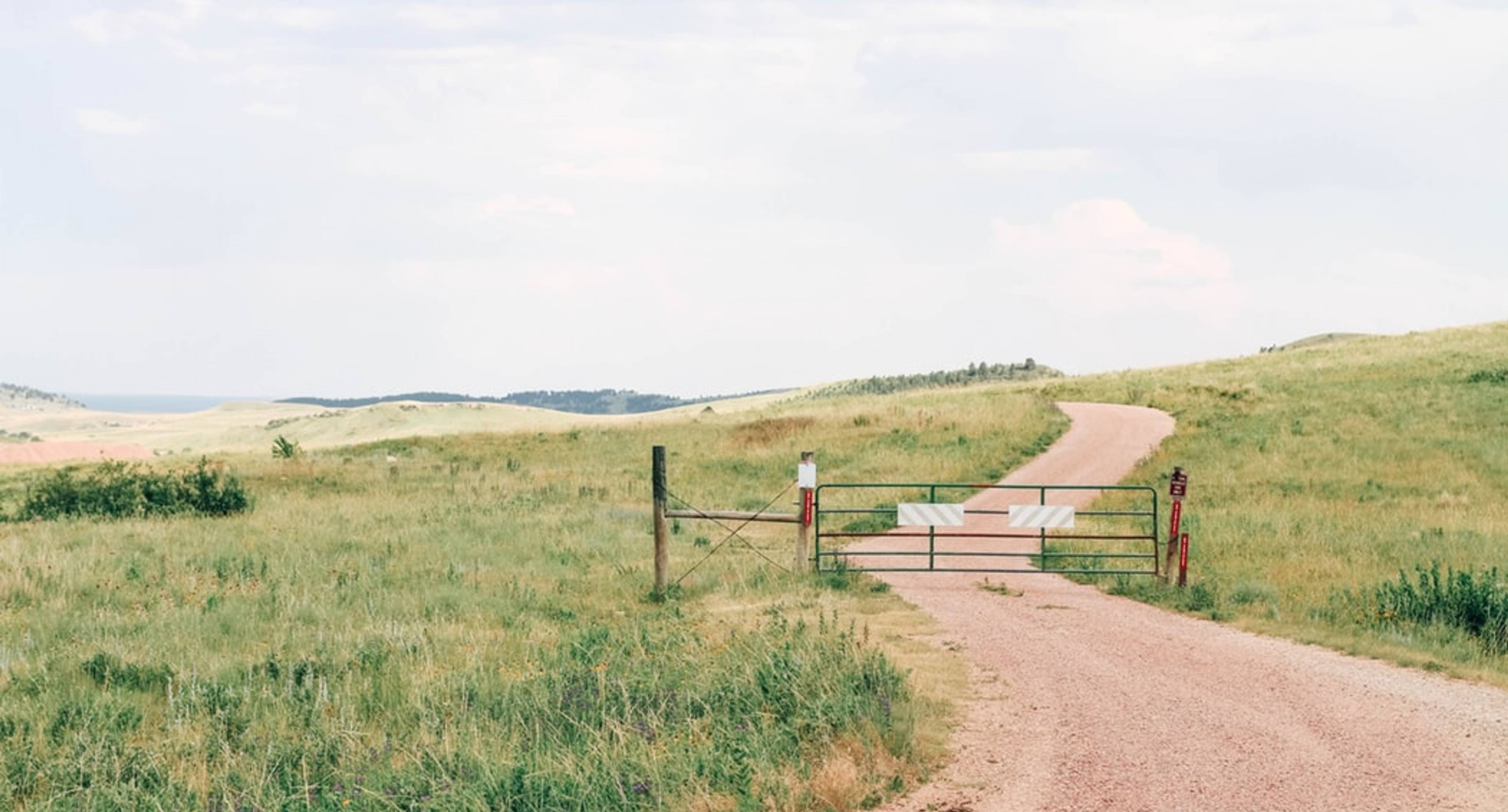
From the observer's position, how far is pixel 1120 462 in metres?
34.3

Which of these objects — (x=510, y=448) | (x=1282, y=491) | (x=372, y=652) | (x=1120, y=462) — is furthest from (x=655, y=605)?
(x=510, y=448)

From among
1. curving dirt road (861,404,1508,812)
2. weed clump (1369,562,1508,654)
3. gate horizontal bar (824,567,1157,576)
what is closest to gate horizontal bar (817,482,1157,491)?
gate horizontal bar (824,567,1157,576)

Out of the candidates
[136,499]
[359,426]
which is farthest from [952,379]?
[136,499]

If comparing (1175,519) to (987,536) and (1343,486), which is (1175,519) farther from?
(1343,486)

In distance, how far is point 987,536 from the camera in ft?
54.9

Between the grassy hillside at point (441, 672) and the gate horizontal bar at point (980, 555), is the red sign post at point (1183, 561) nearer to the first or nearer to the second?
the gate horizontal bar at point (980, 555)

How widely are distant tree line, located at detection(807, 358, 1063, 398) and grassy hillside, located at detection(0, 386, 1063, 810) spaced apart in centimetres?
7187

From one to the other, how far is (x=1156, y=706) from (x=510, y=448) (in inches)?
1645

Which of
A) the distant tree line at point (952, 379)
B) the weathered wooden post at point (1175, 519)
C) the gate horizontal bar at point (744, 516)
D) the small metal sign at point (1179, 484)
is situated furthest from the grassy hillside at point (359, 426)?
the small metal sign at point (1179, 484)

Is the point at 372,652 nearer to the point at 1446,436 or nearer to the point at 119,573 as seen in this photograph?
the point at 119,573

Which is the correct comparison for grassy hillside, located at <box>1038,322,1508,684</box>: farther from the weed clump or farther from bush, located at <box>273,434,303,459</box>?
bush, located at <box>273,434,303,459</box>

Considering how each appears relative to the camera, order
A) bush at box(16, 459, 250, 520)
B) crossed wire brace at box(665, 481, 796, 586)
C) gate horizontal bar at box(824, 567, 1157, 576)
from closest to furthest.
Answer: crossed wire brace at box(665, 481, 796, 586)
gate horizontal bar at box(824, 567, 1157, 576)
bush at box(16, 459, 250, 520)

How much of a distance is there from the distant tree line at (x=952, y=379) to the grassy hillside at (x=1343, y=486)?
41.0 metres

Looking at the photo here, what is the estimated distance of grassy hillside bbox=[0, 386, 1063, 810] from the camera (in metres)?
8.81
